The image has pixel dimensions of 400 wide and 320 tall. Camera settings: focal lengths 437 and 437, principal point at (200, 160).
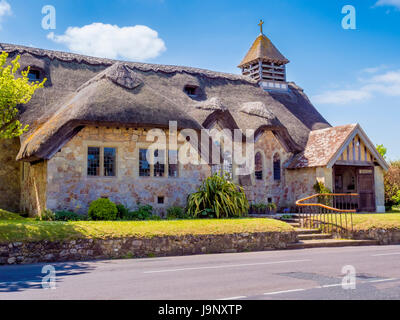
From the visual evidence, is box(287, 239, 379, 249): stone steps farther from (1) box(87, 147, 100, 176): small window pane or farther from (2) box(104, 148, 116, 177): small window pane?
(1) box(87, 147, 100, 176): small window pane

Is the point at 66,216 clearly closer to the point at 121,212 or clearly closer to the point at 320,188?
the point at 121,212

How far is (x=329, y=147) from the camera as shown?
78.9 feet

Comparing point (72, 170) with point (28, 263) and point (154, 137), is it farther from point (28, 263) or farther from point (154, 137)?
point (28, 263)

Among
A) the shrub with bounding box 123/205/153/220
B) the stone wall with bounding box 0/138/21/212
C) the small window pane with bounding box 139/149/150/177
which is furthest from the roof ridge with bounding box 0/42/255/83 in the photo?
the shrub with bounding box 123/205/153/220

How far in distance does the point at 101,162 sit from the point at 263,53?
1898 centimetres

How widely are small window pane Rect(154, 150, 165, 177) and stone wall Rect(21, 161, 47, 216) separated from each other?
4638 mm

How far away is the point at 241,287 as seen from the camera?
25.1 feet

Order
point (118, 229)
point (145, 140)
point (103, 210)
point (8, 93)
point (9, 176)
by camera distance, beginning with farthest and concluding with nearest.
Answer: point (9, 176) → point (145, 140) → point (103, 210) → point (8, 93) → point (118, 229)

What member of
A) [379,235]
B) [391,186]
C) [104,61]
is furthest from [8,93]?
[391,186]

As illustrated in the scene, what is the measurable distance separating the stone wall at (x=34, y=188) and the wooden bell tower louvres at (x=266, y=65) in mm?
17906

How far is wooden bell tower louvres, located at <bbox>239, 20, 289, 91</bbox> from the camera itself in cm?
3212

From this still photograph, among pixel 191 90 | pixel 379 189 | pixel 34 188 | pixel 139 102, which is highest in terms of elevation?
A: pixel 191 90

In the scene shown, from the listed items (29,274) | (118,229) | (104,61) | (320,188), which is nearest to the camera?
(29,274)

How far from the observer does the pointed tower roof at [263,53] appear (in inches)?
1291
